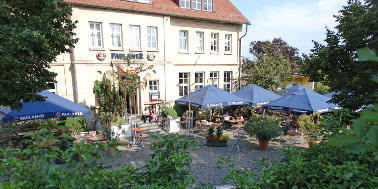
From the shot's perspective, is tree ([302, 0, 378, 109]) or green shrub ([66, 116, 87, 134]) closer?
tree ([302, 0, 378, 109])

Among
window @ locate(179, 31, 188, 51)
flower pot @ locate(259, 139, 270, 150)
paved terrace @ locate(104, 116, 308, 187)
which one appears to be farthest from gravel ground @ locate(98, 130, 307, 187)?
window @ locate(179, 31, 188, 51)

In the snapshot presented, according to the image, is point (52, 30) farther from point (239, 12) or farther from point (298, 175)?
point (239, 12)

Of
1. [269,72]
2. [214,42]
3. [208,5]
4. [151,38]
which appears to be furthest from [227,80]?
[151,38]

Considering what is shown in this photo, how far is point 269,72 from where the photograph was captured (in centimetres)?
1778

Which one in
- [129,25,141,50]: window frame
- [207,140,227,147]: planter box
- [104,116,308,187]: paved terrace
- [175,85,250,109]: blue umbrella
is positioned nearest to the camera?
[104,116,308,187]: paved terrace

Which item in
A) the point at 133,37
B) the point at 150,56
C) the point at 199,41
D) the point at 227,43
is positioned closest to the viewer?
the point at 133,37

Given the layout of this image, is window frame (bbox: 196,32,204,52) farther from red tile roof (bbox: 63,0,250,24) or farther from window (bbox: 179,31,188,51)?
red tile roof (bbox: 63,0,250,24)

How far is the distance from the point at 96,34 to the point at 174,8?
599 cm

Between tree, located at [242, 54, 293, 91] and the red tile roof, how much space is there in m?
3.84

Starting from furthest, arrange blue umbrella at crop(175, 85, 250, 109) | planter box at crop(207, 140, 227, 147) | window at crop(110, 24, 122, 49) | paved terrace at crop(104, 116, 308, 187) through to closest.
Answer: window at crop(110, 24, 122, 49), blue umbrella at crop(175, 85, 250, 109), planter box at crop(207, 140, 227, 147), paved terrace at crop(104, 116, 308, 187)

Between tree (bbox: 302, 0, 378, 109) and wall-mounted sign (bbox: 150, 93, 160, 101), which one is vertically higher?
tree (bbox: 302, 0, 378, 109)

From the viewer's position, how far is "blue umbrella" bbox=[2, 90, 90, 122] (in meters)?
8.12

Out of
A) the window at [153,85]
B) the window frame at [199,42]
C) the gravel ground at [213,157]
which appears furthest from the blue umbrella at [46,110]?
the window frame at [199,42]

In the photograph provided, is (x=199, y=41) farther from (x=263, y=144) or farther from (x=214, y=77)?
(x=263, y=144)
